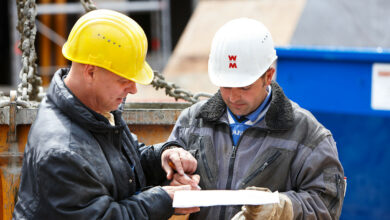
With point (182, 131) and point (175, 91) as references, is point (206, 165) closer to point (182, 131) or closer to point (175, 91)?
point (182, 131)

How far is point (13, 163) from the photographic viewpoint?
3.25 meters

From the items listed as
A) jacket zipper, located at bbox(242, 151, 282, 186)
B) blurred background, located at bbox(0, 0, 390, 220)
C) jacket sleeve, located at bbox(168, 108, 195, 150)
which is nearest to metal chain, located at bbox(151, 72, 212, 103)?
blurred background, located at bbox(0, 0, 390, 220)

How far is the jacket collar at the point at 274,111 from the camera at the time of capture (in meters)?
2.71

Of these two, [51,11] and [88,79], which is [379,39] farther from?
[51,11]

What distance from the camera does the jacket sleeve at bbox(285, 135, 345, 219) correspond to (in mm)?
2594

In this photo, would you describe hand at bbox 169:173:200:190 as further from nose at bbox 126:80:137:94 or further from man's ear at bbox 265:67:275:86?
man's ear at bbox 265:67:275:86

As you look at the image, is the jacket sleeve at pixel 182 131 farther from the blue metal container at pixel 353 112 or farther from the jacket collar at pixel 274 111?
the blue metal container at pixel 353 112

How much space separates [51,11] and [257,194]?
11060 millimetres

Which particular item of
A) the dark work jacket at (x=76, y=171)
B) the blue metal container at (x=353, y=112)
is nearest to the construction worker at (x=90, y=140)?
the dark work jacket at (x=76, y=171)

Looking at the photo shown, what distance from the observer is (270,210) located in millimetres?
2475

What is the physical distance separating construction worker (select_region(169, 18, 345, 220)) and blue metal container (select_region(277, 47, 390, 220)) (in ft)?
5.65

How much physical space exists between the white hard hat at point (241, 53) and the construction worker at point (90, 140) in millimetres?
387

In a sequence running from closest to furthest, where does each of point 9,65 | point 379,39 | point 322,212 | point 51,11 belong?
1. point 322,212
2. point 379,39
3. point 51,11
4. point 9,65

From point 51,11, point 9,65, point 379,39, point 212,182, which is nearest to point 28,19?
point 212,182
